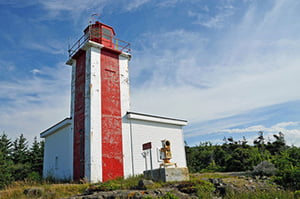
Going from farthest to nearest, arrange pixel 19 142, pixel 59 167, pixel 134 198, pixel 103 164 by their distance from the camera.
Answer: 1. pixel 19 142
2. pixel 59 167
3. pixel 103 164
4. pixel 134 198

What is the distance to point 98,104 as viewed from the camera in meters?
14.0

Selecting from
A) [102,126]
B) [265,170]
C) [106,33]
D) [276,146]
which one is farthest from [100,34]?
[276,146]

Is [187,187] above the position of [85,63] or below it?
below

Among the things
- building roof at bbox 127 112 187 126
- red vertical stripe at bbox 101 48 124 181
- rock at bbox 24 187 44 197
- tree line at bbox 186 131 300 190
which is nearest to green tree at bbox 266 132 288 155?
tree line at bbox 186 131 300 190

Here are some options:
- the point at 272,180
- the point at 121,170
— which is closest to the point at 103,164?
the point at 121,170

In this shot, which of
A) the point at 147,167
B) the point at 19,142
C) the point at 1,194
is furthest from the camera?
the point at 19,142

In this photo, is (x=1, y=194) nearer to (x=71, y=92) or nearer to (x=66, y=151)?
(x=66, y=151)

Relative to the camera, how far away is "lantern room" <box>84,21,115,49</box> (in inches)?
642

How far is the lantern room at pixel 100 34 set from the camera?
16297 mm

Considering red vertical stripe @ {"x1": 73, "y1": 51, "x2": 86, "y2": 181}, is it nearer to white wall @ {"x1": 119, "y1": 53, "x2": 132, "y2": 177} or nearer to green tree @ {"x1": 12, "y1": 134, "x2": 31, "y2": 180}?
white wall @ {"x1": 119, "y1": 53, "x2": 132, "y2": 177}

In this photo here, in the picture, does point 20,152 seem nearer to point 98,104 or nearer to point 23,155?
point 23,155

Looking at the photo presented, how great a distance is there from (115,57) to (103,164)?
7.02 metres

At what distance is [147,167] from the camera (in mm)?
14617

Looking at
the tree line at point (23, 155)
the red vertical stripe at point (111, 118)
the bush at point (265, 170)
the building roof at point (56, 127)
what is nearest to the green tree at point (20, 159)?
the tree line at point (23, 155)
